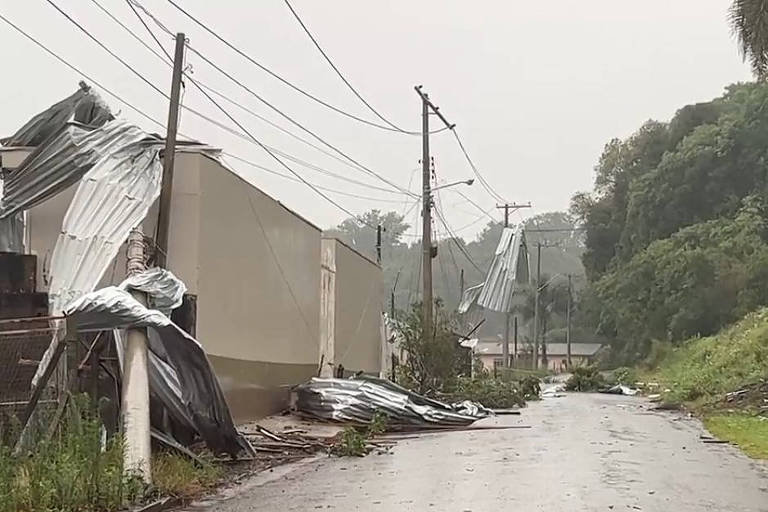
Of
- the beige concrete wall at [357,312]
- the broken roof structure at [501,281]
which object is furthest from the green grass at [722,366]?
the beige concrete wall at [357,312]

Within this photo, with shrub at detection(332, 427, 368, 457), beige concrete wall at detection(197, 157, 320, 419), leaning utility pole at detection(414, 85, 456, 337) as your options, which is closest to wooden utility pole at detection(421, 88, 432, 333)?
leaning utility pole at detection(414, 85, 456, 337)

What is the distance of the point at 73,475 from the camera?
9.48 meters

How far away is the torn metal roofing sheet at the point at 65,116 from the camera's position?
1658 cm

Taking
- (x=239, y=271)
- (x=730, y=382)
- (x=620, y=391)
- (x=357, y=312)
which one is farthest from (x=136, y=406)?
(x=620, y=391)

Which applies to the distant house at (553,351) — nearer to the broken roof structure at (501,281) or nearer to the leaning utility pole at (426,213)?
the broken roof structure at (501,281)

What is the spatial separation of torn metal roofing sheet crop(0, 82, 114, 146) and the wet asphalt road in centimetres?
657

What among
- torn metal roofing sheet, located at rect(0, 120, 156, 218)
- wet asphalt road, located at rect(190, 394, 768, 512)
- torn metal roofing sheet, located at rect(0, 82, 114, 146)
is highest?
torn metal roofing sheet, located at rect(0, 82, 114, 146)

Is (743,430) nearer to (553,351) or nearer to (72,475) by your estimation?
(72,475)

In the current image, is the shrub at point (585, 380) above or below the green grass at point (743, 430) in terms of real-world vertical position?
above

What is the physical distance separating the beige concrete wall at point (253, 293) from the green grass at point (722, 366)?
42.1 feet

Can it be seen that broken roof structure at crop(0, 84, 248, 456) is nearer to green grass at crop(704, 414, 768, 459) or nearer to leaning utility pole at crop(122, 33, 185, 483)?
leaning utility pole at crop(122, 33, 185, 483)

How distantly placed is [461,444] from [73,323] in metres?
8.52

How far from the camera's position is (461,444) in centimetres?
1827

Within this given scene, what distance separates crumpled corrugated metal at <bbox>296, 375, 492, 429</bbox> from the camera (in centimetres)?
2111
